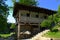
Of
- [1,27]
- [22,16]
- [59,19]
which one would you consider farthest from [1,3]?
[59,19]

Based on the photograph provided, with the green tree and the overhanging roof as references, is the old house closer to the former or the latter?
the overhanging roof

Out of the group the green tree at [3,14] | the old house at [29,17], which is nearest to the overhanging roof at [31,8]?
the old house at [29,17]

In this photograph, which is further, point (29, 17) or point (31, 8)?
point (31, 8)

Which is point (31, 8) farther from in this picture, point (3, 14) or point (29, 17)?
point (3, 14)

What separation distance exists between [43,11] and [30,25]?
420 centimetres

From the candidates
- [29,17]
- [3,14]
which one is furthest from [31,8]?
[3,14]

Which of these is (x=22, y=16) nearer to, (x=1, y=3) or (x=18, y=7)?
(x=18, y=7)

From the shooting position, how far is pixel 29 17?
109 ft

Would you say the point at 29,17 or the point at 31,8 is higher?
the point at 31,8

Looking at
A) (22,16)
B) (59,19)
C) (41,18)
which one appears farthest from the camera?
(41,18)

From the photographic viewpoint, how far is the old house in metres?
31.9

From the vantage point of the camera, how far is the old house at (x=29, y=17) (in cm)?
3192

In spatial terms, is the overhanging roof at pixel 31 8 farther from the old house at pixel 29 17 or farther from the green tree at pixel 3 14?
the green tree at pixel 3 14

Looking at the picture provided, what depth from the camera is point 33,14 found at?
34312 millimetres
